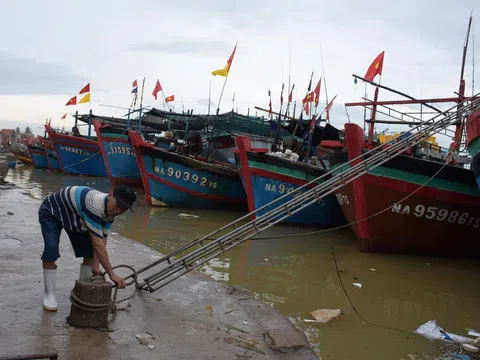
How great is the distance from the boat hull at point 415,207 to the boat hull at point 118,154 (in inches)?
510

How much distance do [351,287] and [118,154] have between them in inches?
600

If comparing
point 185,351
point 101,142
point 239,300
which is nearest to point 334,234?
point 239,300

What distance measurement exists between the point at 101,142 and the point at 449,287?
16.4 metres

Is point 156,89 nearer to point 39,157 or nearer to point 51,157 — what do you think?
point 51,157

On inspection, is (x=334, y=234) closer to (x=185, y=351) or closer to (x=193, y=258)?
(x=193, y=258)

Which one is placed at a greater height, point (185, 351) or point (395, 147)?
point (395, 147)

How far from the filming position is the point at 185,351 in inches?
133

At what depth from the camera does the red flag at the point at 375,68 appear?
10.6 m

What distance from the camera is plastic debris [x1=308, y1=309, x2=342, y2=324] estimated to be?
16.3 ft

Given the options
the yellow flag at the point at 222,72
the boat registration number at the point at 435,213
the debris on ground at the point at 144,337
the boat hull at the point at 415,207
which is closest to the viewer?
the debris on ground at the point at 144,337

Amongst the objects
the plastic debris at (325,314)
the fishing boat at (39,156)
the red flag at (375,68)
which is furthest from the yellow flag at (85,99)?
the plastic debris at (325,314)

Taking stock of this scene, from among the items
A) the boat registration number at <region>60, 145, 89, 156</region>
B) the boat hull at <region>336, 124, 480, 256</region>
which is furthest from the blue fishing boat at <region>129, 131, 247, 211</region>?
the boat registration number at <region>60, 145, 89, 156</region>

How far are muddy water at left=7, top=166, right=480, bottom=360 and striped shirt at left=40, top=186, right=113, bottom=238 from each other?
223 cm

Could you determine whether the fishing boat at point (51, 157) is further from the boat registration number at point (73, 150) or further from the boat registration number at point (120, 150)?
the boat registration number at point (120, 150)
